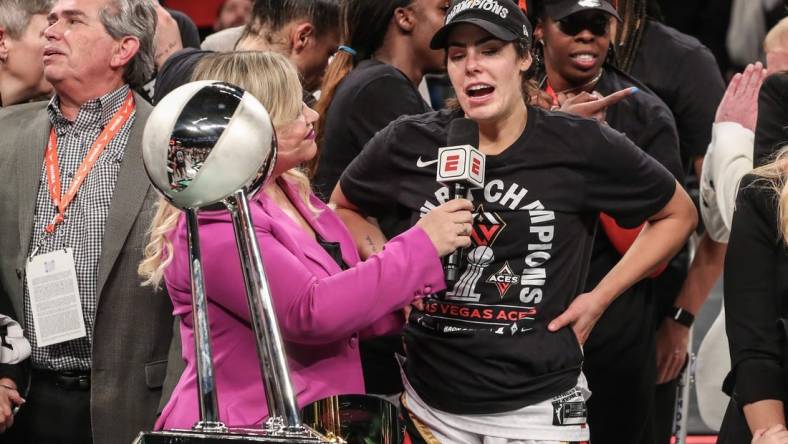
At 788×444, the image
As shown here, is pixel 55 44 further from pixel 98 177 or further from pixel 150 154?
pixel 150 154

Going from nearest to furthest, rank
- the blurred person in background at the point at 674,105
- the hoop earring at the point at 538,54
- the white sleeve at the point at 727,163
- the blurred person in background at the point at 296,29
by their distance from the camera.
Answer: the hoop earring at the point at 538,54 → the white sleeve at the point at 727,163 → the blurred person in background at the point at 674,105 → the blurred person in background at the point at 296,29

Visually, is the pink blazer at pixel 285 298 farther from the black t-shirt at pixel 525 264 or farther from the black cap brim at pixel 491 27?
the black cap brim at pixel 491 27

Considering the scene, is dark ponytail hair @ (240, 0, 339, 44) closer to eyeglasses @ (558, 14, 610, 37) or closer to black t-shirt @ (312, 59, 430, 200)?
black t-shirt @ (312, 59, 430, 200)

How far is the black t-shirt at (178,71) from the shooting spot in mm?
3471

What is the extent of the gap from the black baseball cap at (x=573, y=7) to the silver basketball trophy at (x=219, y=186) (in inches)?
83.9

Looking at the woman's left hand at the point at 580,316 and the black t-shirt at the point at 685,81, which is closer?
the woman's left hand at the point at 580,316

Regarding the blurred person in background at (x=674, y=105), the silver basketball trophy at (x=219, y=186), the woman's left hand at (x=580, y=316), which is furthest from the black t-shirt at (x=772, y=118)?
the silver basketball trophy at (x=219, y=186)

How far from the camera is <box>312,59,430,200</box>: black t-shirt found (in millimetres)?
3350

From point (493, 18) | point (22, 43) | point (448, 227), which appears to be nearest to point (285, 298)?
point (448, 227)

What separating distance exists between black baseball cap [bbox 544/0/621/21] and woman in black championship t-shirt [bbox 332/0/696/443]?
0.65 m

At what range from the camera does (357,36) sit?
3578mm

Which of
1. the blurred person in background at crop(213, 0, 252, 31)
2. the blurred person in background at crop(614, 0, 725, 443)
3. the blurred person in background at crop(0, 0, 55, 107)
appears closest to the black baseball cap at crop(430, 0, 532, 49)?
the blurred person in background at crop(614, 0, 725, 443)

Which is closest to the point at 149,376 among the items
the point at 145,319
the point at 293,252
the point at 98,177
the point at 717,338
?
the point at 145,319

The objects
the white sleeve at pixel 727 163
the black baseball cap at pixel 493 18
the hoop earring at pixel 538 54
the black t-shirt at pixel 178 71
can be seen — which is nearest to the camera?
the black baseball cap at pixel 493 18
